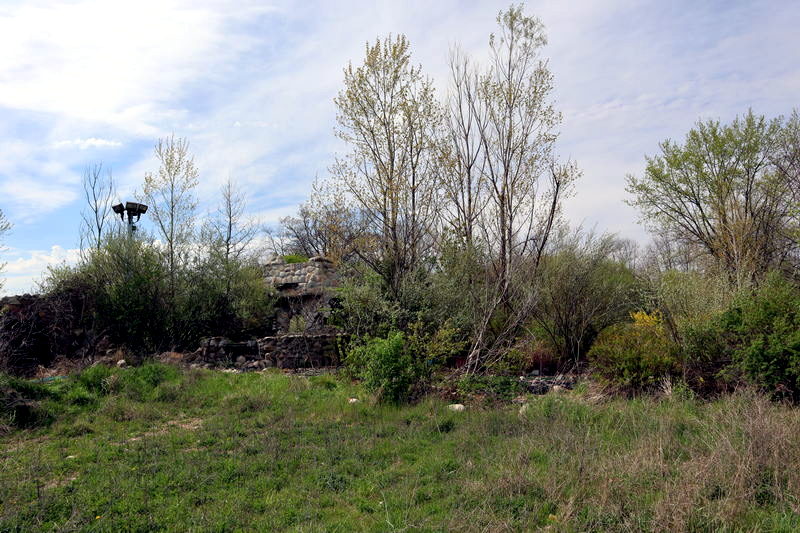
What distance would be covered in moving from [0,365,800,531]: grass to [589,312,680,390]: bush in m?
0.58

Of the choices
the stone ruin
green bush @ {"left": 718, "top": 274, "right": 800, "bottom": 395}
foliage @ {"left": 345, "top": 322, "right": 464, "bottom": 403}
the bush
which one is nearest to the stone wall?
the stone ruin

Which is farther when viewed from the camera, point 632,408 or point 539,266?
point 539,266

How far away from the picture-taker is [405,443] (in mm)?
5723

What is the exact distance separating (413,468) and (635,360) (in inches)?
166

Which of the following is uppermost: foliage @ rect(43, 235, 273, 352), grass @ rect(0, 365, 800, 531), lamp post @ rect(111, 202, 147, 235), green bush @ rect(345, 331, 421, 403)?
lamp post @ rect(111, 202, 147, 235)

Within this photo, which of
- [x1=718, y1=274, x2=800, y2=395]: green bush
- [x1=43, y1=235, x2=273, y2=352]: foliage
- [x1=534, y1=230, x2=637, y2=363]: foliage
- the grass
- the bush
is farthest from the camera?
[x1=43, y1=235, x2=273, y2=352]: foliage

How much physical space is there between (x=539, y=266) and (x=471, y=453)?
7.65 metres

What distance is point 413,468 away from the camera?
4.94m

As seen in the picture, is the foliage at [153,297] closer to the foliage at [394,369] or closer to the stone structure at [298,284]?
the stone structure at [298,284]

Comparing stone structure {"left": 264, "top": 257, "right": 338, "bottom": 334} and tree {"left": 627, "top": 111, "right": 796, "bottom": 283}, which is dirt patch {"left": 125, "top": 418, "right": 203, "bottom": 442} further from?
tree {"left": 627, "top": 111, "right": 796, "bottom": 283}

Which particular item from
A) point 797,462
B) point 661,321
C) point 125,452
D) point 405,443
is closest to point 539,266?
point 661,321

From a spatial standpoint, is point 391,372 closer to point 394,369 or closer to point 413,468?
point 394,369

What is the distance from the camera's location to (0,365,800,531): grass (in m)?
3.78

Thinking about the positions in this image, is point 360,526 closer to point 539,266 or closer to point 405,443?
point 405,443
